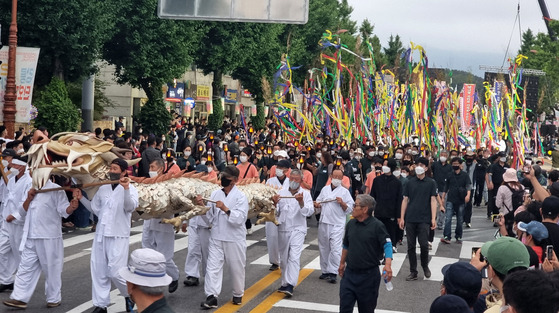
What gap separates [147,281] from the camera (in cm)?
508

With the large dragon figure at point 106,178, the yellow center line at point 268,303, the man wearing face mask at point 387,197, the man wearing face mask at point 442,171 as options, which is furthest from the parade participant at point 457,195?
the yellow center line at point 268,303

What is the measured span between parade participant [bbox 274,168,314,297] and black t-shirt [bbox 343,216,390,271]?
269 centimetres

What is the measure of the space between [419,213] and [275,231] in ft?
7.54

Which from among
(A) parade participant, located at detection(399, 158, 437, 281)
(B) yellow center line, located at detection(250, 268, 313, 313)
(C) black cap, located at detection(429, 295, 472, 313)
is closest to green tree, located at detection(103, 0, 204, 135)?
(A) parade participant, located at detection(399, 158, 437, 281)

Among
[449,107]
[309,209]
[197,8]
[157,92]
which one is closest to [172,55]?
[157,92]

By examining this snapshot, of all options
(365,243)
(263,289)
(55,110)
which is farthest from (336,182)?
(55,110)

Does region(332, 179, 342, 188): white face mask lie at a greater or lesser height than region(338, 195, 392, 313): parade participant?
greater

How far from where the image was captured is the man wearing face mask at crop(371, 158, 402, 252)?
15219 millimetres

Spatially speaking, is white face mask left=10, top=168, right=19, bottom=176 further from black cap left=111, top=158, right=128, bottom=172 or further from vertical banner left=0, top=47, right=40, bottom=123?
vertical banner left=0, top=47, right=40, bottom=123

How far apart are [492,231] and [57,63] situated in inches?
597

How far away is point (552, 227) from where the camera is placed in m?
8.45

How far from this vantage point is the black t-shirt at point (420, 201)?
13695 millimetres

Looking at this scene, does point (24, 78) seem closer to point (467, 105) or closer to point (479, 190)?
point (479, 190)

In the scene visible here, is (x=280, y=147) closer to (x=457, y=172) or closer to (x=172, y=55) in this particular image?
Result: (x=457, y=172)
